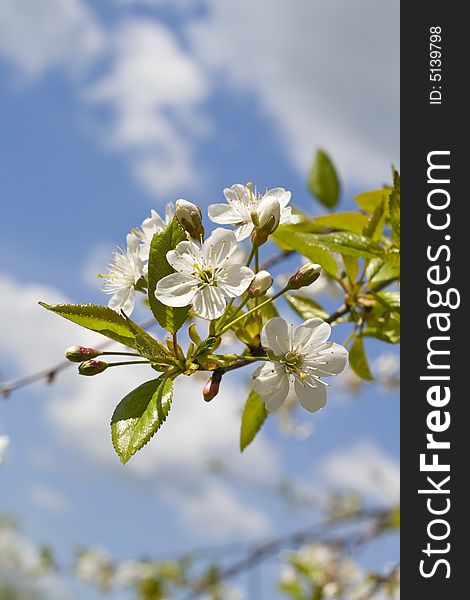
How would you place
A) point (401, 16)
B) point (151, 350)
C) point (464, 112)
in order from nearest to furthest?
point (151, 350), point (464, 112), point (401, 16)

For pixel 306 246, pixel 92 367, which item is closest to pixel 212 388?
pixel 92 367

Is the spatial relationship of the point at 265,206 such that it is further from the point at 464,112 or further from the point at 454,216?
the point at 464,112

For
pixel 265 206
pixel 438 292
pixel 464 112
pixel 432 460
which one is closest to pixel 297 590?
pixel 432 460

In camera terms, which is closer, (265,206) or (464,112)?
(265,206)

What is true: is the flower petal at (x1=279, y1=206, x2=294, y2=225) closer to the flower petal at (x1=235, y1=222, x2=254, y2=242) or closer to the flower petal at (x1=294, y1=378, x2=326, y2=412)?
the flower petal at (x1=235, y1=222, x2=254, y2=242)

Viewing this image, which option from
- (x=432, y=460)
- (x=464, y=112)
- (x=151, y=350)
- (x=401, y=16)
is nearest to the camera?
(x=151, y=350)

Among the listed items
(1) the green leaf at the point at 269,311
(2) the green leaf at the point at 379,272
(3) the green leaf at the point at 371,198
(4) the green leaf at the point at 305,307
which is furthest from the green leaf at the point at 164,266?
(3) the green leaf at the point at 371,198

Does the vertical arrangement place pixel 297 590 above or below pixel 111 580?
below

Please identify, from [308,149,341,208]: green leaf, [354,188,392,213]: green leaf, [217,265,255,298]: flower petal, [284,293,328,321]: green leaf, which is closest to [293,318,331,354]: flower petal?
[217,265,255,298]: flower petal
